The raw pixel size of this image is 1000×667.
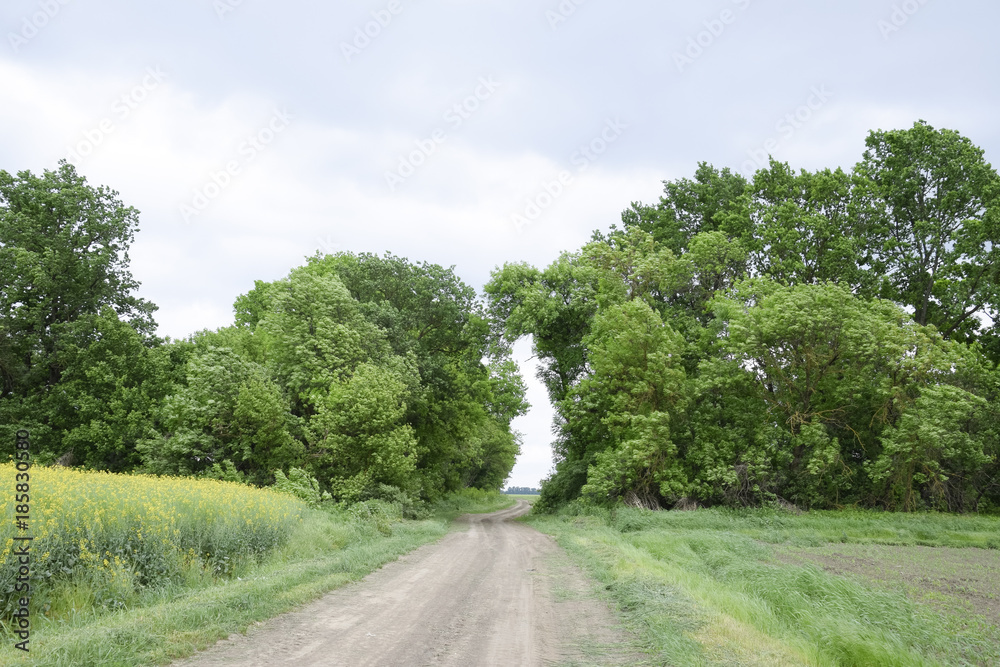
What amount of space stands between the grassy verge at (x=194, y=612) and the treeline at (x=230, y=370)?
12.9 metres

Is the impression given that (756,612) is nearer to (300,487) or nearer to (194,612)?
(194,612)

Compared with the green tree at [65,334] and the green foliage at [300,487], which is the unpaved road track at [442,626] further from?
the green tree at [65,334]

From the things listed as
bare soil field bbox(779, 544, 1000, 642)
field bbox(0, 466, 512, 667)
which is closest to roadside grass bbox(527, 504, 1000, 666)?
bare soil field bbox(779, 544, 1000, 642)

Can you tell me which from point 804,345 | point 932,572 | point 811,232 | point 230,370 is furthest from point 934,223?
point 230,370

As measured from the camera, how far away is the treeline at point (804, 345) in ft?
93.5

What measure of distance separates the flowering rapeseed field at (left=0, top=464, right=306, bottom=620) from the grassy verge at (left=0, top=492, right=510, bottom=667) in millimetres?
399

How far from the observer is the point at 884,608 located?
9422 millimetres

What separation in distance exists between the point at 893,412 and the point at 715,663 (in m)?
29.6

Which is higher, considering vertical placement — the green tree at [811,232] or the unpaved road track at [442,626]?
the green tree at [811,232]

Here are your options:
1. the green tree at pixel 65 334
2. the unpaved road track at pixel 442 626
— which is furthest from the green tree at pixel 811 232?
the green tree at pixel 65 334

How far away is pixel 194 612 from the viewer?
24.3ft

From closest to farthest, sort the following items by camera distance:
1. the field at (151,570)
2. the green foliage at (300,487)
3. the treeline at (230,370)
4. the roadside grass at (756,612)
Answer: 1. the field at (151,570)
2. the roadside grass at (756,612)
3. the green foliage at (300,487)
4. the treeline at (230,370)

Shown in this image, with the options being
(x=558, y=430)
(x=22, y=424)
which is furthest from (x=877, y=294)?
(x=22, y=424)

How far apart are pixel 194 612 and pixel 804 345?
29.6m
